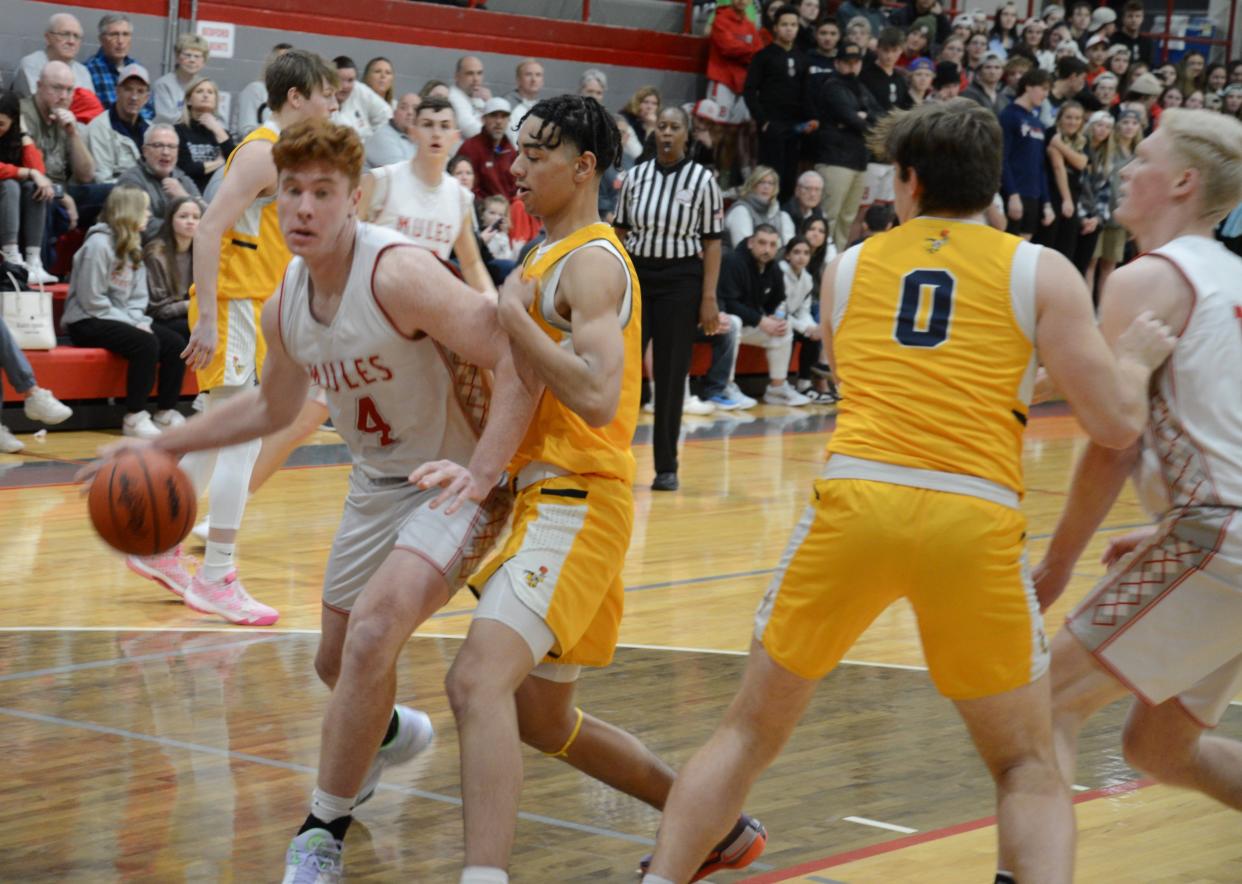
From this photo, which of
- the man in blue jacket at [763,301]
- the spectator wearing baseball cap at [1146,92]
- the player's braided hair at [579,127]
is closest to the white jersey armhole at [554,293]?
the player's braided hair at [579,127]

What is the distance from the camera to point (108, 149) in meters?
11.7

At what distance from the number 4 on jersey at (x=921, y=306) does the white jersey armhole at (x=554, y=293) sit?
0.70m

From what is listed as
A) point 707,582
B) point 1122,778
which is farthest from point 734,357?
point 1122,778

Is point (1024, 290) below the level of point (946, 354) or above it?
above

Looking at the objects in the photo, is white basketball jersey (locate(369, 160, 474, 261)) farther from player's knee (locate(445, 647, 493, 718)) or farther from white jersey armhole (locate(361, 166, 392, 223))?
player's knee (locate(445, 647, 493, 718))

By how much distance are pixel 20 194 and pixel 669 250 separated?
4219 mm

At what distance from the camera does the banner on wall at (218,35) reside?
44.0 feet

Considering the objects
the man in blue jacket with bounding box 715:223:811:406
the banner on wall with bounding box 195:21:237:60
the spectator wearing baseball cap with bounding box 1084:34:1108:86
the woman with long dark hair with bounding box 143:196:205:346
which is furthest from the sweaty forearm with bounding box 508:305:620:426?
the spectator wearing baseball cap with bounding box 1084:34:1108:86

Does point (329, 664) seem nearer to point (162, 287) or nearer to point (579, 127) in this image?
point (579, 127)

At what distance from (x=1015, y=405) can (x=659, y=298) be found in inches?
249

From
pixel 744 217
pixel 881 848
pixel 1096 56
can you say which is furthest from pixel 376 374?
pixel 1096 56

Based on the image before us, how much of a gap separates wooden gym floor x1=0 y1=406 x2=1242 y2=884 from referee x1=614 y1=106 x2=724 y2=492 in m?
1.70

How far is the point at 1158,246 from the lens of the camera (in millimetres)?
3734

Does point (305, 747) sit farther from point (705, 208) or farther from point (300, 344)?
point (705, 208)
